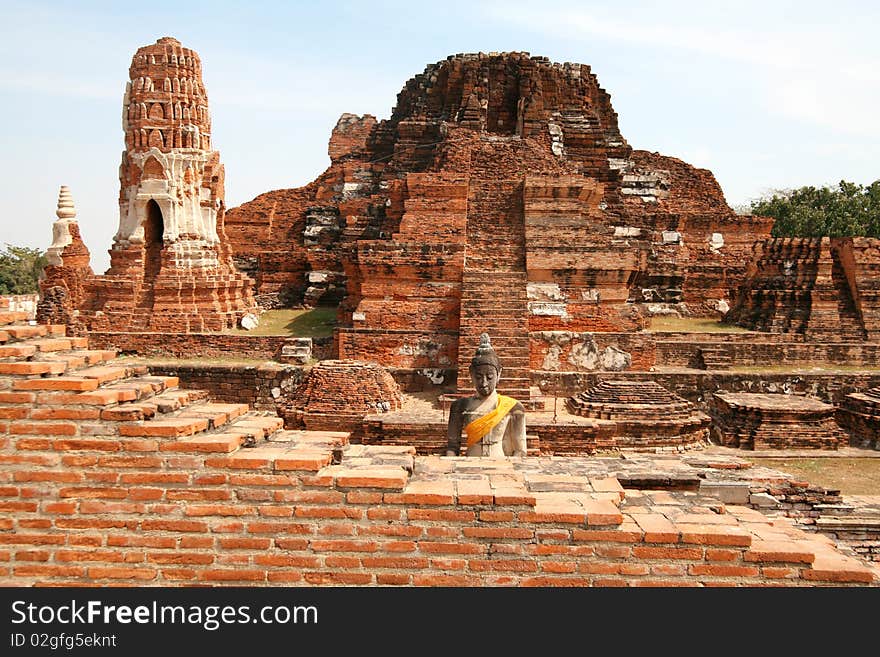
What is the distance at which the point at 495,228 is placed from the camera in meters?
16.2

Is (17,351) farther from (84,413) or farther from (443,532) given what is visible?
(443,532)

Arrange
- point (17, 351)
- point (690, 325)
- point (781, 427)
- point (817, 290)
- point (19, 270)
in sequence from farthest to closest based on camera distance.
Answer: point (19, 270)
point (690, 325)
point (817, 290)
point (781, 427)
point (17, 351)

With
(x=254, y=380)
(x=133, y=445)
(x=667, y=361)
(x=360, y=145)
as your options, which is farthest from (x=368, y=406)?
(x=360, y=145)

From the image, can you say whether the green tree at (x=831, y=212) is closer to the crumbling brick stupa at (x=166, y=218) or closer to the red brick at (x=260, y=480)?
the crumbling brick stupa at (x=166, y=218)

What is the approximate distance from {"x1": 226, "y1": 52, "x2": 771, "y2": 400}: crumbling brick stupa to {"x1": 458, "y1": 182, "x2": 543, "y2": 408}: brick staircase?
0.03 m

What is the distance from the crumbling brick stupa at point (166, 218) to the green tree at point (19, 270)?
27.3 meters

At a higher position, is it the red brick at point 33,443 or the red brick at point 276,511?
the red brick at point 33,443

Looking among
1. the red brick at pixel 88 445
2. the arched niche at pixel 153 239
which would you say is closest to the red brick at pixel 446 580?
the red brick at pixel 88 445

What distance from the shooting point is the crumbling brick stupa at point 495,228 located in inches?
543

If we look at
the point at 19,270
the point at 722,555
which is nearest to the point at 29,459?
the point at 722,555

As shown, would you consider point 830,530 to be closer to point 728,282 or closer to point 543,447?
point 543,447

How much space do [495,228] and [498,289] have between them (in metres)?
2.82

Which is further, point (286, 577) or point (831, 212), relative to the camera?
point (831, 212)

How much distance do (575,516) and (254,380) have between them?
10475mm
